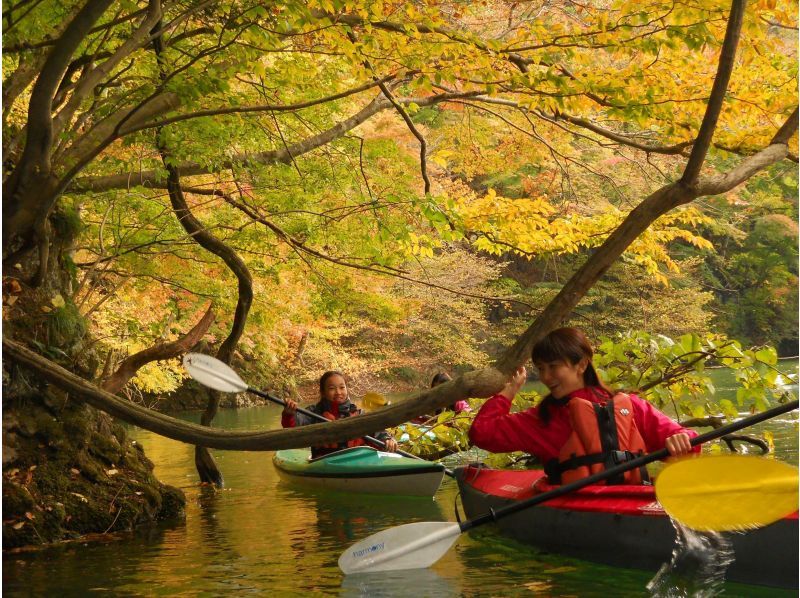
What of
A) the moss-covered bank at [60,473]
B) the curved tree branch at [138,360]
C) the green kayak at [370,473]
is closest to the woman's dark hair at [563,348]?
the green kayak at [370,473]

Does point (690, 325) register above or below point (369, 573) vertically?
above

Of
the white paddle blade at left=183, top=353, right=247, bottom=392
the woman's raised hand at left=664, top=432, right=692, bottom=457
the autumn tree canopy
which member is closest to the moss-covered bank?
the autumn tree canopy

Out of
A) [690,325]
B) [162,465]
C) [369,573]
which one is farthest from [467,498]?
[690,325]

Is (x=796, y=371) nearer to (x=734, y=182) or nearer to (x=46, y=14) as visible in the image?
(x=734, y=182)

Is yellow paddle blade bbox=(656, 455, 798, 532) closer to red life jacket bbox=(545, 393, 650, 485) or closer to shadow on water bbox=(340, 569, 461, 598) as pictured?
red life jacket bbox=(545, 393, 650, 485)

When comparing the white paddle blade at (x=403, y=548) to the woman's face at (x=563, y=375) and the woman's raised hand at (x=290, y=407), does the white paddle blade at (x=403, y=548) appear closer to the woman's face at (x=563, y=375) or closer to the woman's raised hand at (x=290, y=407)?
the woman's face at (x=563, y=375)

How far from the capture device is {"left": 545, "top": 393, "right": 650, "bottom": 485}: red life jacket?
443cm

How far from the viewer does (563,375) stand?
454 centimetres

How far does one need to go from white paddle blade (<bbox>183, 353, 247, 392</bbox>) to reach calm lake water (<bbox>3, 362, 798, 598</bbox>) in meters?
1.03

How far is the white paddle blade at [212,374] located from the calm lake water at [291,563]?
1030 millimetres

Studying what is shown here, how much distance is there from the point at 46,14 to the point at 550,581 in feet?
12.9

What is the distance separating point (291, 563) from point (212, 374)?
1.25 meters

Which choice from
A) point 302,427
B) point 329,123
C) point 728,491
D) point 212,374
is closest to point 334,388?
point 329,123

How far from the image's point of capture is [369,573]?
474 cm
